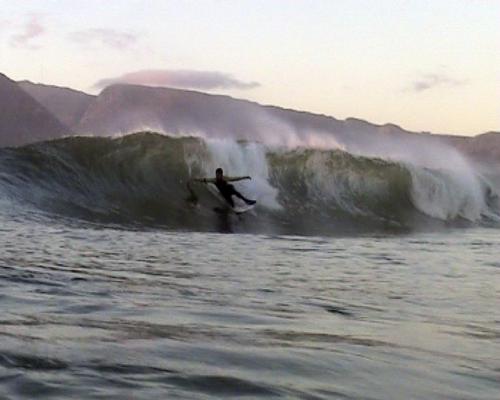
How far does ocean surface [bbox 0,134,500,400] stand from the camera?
3199mm

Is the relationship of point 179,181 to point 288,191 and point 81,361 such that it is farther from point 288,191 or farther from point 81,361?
point 81,361

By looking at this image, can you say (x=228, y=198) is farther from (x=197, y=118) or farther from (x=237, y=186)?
(x=197, y=118)

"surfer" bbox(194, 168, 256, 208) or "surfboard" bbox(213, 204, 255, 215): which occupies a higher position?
"surfer" bbox(194, 168, 256, 208)

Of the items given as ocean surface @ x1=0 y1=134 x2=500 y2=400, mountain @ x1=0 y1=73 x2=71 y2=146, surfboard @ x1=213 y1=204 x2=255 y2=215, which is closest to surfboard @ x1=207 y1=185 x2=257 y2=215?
surfboard @ x1=213 y1=204 x2=255 y2=215

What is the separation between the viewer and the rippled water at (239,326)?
123 inches

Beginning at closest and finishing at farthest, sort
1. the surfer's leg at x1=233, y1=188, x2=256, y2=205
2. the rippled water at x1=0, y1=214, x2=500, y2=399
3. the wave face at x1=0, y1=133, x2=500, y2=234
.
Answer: the rippled water at x1=0, y1=214, x2=500, y2=399
the wave face at x1=0, y1=133, x2=500, y2=234
the surfer's leg at x1=233, y1=188, x2=256, y2=205

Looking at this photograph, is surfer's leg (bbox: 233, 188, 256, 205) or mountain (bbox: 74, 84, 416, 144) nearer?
surfer's leg (bbox: 233, 188, 256, 205)

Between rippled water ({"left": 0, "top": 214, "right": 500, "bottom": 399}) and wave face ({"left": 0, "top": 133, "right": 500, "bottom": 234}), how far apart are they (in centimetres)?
604

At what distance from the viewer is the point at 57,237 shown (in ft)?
31.9

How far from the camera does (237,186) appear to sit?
18.7 m

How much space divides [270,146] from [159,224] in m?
9.17

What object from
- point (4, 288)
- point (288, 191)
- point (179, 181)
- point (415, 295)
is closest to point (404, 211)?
point (288, 191)

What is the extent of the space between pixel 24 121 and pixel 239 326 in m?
86.4

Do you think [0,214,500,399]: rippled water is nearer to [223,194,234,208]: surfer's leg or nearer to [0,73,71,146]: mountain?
[223,194,234,208]: surfer's leg
